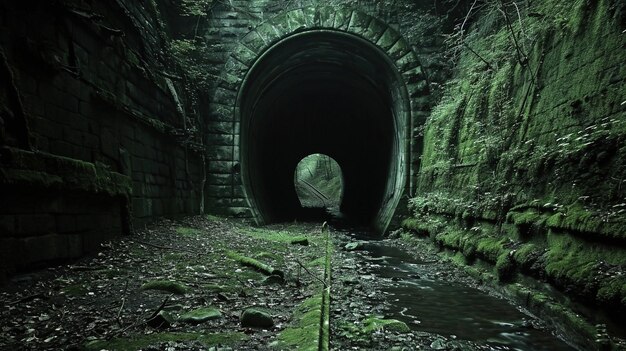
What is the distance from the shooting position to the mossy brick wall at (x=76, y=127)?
12.9 feet

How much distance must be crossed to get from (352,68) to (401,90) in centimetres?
312

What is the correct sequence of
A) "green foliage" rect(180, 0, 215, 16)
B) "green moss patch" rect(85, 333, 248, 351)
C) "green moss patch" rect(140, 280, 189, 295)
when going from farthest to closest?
"green foliage" rect(180, 0, 215, 16)
"green moss patch" rect(140, 280, 189, 295)
"green moss patch" rect(85, 333, 248, 351)

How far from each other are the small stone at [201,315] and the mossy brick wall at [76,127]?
75.9 inches

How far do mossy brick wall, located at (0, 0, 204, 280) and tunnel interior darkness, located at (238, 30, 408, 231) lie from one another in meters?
4.49

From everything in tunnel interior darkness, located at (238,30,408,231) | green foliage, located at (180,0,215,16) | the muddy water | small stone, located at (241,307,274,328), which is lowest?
the muddy water

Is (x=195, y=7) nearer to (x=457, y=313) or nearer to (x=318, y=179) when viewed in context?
(x=457, y=313)

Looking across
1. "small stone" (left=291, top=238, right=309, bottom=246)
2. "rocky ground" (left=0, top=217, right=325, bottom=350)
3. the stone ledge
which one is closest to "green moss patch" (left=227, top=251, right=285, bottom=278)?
"rocky ground" (left=0, top=217, right=325, bottom=350)

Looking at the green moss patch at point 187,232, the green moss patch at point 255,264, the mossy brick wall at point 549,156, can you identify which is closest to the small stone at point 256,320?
the green moss patch at point 255,264

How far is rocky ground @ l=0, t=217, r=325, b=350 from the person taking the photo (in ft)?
9.72

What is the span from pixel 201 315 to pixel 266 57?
33.1 ft

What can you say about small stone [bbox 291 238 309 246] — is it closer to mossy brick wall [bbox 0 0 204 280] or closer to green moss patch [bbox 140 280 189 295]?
mossy brick wall [bbox 0 0 204 280]

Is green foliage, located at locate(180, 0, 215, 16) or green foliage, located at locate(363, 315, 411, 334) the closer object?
green foliage, located at locate(363, 315, 411, 334)

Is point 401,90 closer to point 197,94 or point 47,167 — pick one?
point 197,94

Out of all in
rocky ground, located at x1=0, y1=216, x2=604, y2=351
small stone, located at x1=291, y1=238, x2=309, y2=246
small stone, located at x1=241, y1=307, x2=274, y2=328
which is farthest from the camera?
small stone, located at x1=291, y1=238, x2=309, y2=246
